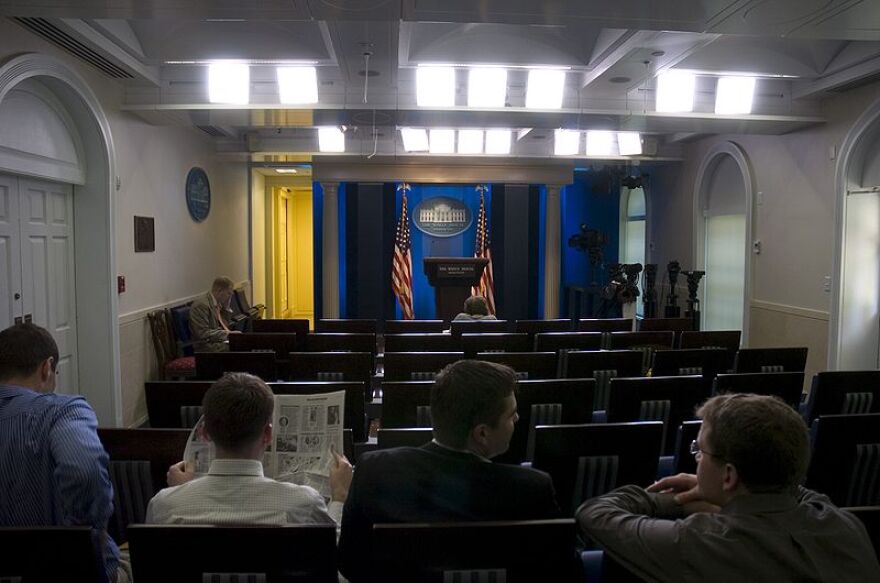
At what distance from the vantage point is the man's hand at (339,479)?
5.81ft

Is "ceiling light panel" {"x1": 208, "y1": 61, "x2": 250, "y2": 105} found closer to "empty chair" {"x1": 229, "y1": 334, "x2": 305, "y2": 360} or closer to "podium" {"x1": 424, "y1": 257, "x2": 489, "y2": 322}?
"empty chair" {"x1": 229, "y1": 334, "x2": 305, "y2": 360}

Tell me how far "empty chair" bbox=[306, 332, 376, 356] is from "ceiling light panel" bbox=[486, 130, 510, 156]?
4.37m

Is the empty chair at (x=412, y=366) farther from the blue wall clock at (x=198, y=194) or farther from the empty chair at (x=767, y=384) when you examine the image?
the blue wall clock at (x=198, y=194)

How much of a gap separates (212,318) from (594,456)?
451cm

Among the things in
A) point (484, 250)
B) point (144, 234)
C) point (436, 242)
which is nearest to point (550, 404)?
point (144, 234)

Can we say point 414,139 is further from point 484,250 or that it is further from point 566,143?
point 484,250

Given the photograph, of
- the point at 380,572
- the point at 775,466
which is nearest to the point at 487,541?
the point at 380,572

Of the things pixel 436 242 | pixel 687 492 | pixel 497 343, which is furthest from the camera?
pixel 436 242

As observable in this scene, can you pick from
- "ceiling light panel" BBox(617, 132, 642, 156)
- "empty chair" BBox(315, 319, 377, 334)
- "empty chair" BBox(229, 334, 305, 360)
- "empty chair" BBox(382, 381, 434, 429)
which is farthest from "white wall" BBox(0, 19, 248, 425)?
"ceiling light panel" BBox(617, 132, 642, 156)

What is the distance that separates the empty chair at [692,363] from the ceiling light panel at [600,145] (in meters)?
Result: 4.65

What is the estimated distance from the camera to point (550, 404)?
2.76 m

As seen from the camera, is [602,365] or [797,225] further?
[797,225]

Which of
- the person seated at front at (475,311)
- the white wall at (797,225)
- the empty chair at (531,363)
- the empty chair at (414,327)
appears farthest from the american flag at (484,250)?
the empty chair at (531,363)

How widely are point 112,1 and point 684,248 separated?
767 centimetres
